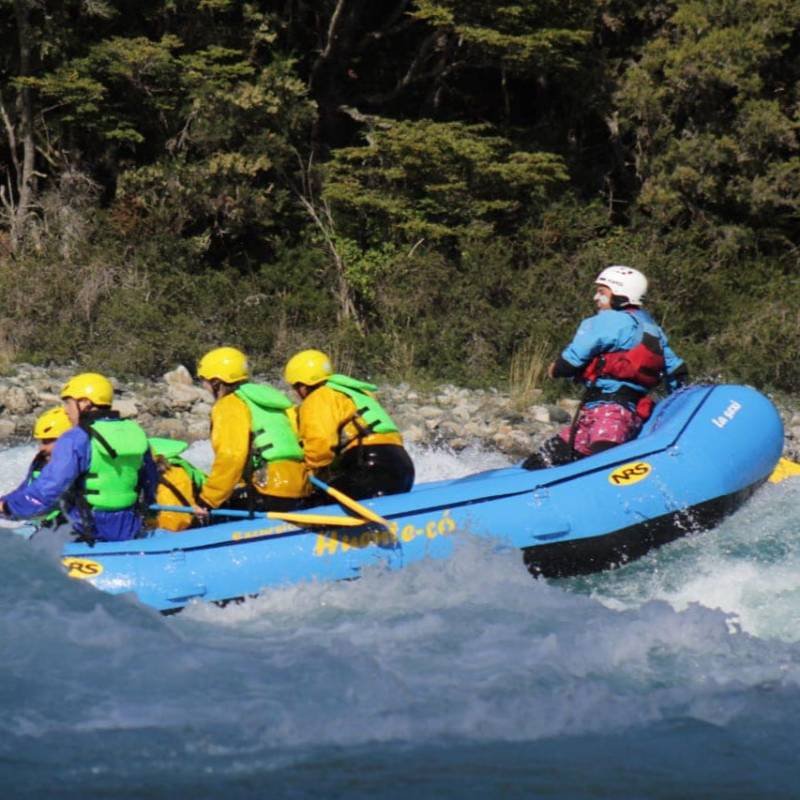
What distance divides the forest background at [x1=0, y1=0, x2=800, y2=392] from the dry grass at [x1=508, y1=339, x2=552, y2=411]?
5cm

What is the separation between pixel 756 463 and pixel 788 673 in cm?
194

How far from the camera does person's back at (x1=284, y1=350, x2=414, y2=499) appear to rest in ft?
22.4

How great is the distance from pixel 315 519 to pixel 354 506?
8.5 inches

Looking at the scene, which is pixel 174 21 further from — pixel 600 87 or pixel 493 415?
pixel 493 415

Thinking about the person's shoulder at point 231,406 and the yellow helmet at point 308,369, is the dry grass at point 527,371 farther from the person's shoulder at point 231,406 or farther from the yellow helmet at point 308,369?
the person's shoulder at point 231,406

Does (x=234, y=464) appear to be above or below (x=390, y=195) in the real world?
above

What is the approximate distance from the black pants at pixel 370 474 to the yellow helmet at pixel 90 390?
117 centimetres

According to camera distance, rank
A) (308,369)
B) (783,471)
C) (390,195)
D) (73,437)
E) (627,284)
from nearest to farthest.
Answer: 1. (73,437)
2. (308,369)
3. (627,284)
4. (783,471)
5. (390,195)

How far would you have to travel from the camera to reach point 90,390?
6.57 metres

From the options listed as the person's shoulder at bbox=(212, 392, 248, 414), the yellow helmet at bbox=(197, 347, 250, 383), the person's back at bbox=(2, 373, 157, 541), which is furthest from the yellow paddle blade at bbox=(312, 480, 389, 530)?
the person's back at bbox=(2, 373, 157, 541)

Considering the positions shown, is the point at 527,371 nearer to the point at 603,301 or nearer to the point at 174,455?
the point at 603,301

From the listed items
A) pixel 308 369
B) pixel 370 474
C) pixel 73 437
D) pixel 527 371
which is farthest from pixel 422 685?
pixel 527 371

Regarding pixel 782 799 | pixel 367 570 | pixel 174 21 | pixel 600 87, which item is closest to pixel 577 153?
pixel 600 87

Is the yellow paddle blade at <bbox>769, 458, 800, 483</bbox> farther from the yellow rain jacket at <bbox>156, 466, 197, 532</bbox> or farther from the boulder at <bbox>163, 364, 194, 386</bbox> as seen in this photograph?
the boulder at <bbox>163, 364, 194, 386</bbox>
